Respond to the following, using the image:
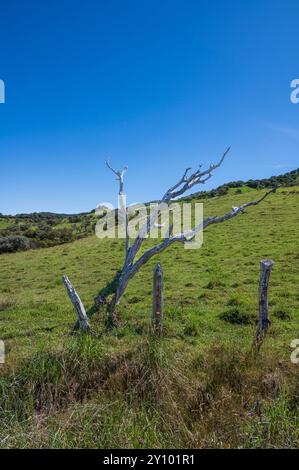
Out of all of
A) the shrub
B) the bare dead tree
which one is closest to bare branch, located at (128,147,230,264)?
the bare dead tree

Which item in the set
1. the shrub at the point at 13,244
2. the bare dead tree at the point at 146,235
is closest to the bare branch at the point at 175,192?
the bare dead tree at the point at 146,235

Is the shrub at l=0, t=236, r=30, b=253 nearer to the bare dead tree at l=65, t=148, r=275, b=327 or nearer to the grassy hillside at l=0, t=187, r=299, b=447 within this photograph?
the bare dead tree at l=65, t=148, r=275, b=327

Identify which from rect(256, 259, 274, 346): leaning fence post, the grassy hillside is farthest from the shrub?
rect(256, 259, 274, 346): leaning fence post

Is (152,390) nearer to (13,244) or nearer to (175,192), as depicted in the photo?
(175,192)

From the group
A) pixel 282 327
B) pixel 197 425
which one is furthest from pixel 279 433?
pixel 282 327

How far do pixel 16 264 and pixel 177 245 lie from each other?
1362 cm

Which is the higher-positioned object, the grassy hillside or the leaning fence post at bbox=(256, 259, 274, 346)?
the leaning fence post at bbox=(256, 259, 274, 346)

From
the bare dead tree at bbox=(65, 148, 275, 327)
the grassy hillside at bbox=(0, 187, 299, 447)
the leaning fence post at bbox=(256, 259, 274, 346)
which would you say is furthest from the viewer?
the bare dead tree at bbox=(65, 148, 275, 327)

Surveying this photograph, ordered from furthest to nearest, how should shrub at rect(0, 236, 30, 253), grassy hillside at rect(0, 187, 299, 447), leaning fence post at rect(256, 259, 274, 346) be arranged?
shrub at rect(0, 236, 30, 253), leaning fence post at rect(256, 259, 274, 346), grassy hillside at rect(0, 187, 299, 447)

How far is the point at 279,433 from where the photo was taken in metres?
4.45

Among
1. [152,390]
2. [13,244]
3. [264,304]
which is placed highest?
[13,244]

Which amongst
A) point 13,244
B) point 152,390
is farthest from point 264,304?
point 13,244

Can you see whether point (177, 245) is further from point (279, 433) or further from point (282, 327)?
point (279, 433)

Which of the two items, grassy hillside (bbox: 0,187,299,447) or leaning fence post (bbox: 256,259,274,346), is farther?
leaning fence post (bbox: 256,259,274,346)
